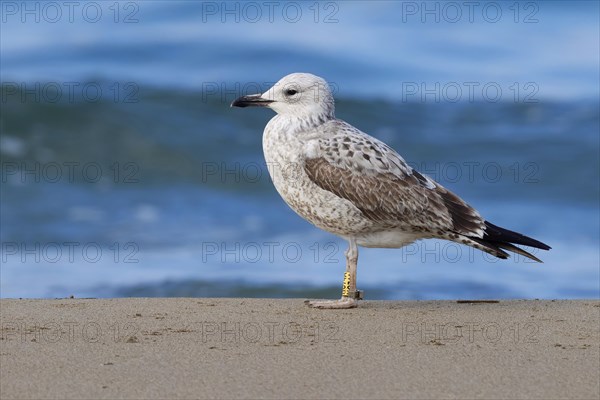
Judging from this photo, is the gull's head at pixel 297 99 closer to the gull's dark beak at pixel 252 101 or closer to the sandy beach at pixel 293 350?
the gull's dark beak at pixel 252 101

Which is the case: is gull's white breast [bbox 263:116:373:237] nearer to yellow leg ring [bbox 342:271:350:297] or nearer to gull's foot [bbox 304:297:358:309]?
yellow leg ring [bbox 342:271:350:297]

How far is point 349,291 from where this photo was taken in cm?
700

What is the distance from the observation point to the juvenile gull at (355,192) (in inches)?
269

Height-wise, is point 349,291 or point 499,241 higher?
point 499,241

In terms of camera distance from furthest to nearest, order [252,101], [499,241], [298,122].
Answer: [252,101], [298,122], [499,241]

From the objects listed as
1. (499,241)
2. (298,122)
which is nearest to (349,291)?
(499,241)

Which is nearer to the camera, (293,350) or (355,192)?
(293,350)

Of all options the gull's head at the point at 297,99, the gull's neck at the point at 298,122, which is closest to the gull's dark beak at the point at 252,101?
the gull's head at the point at 297,99

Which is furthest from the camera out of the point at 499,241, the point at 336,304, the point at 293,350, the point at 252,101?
the point at 252,101

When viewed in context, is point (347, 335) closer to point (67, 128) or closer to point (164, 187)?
point (164, 187)

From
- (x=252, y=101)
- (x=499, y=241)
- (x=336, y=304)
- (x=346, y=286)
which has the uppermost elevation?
(x=252, y=101)

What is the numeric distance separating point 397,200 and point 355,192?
267 millimetres

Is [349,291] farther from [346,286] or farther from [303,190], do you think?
[303,190]

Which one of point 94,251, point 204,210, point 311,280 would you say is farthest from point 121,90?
point 311,280
